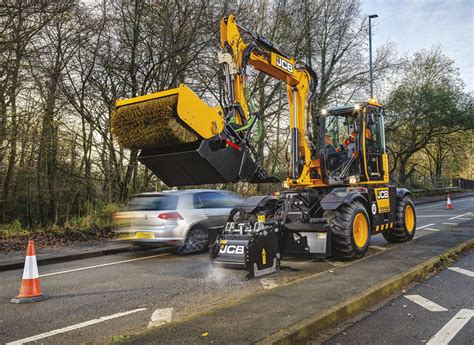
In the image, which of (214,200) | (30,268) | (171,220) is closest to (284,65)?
(214,200)

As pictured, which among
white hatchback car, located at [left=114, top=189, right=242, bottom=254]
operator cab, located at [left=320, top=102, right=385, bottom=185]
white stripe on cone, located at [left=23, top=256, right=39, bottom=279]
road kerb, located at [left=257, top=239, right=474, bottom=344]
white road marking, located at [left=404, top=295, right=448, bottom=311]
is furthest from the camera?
white hatchback car, located at [left=114, top=189, right=242, bottom=254]

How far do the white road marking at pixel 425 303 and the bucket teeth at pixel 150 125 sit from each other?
12.3 ft

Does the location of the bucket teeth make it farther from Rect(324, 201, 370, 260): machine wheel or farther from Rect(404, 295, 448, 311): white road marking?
Rect(404, 295, 448, 311): white road marking

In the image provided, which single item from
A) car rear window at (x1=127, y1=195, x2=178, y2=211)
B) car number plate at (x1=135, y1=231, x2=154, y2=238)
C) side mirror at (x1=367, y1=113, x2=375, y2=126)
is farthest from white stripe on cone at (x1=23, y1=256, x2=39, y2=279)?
side mirror at (x1=367, y1=113, x2=375, y2=126)

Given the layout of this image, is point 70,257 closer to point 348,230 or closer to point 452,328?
point 348,230

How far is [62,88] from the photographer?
15188mm

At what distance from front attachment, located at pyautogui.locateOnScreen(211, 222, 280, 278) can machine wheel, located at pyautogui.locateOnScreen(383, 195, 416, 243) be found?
4.71 meters

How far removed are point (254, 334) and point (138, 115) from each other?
352 cm

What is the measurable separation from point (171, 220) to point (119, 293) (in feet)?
10.7

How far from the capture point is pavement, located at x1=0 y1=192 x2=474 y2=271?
9.30 metres

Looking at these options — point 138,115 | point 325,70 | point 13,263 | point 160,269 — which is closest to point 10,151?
point 13,263

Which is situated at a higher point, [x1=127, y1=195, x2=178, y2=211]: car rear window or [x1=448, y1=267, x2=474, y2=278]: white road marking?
[x1=127, y1=195, x2=178, y2=211]: car rear window

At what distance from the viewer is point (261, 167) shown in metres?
7.46

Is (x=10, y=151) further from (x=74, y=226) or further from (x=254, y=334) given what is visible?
(x=254, y=334)
